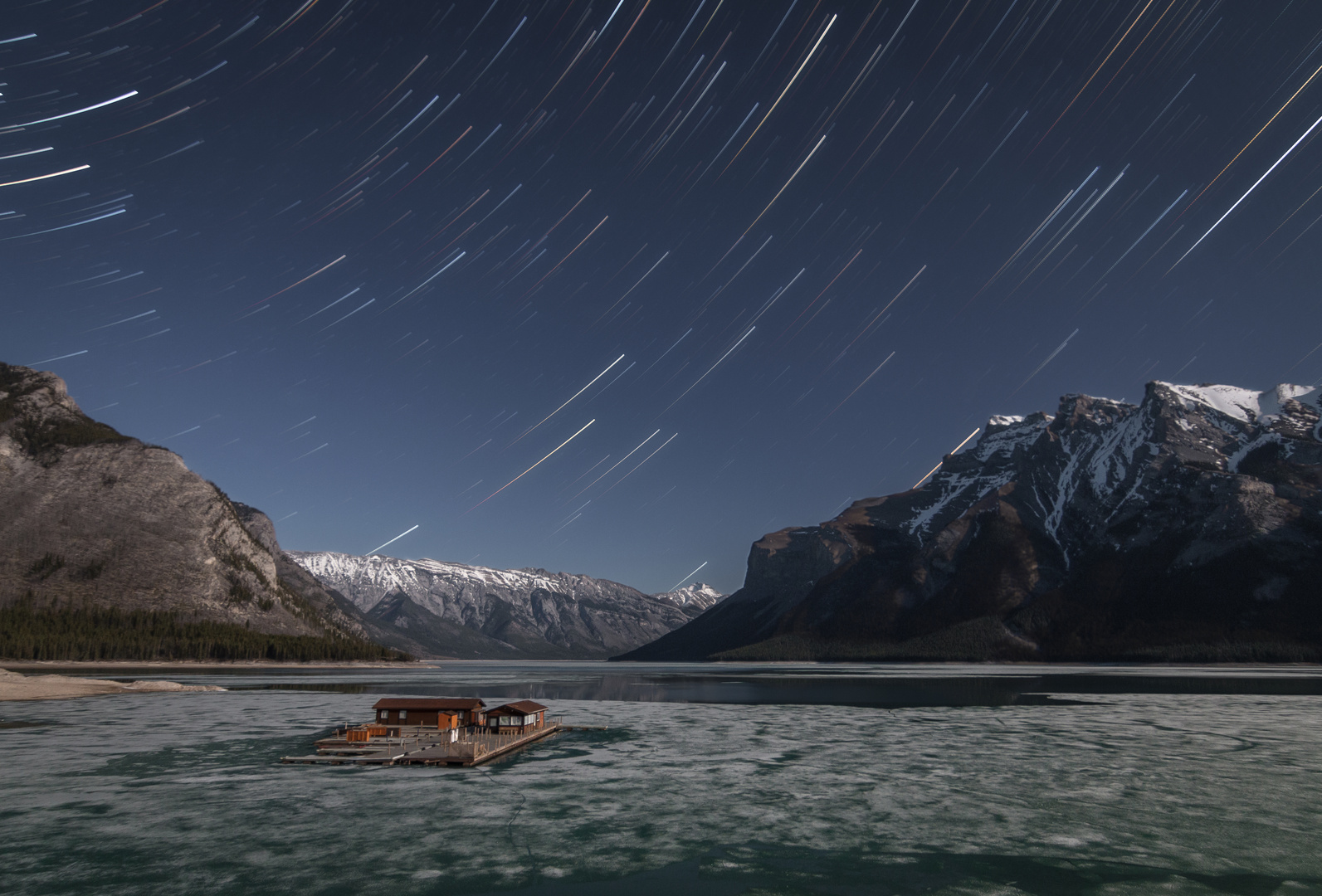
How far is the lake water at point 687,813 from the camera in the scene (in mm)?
20219

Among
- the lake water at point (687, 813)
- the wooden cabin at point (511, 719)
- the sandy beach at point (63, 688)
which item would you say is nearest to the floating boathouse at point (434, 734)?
the wooden cabin at point (511, 719)

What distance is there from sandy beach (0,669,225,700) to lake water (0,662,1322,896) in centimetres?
3335

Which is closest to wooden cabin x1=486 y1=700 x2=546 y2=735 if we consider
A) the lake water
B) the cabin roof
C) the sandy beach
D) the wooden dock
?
A: the wooden dock

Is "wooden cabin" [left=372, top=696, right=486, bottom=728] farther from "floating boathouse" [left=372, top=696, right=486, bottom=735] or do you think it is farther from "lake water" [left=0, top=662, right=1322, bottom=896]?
"lake water" [left=0, top=662, right=1322, bottom=896]

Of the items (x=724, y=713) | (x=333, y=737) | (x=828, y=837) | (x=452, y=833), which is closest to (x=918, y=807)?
(x=828, y=837)

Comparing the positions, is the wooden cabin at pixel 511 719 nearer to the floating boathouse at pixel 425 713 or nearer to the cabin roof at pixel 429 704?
the floating boathouse at pixel 425 713

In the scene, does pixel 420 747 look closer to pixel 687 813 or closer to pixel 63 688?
pixel 687 813

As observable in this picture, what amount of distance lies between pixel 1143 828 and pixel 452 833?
23.1 metres

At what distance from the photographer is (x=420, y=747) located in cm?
4712

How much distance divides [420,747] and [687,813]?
25361mm

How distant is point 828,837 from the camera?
80.3ft

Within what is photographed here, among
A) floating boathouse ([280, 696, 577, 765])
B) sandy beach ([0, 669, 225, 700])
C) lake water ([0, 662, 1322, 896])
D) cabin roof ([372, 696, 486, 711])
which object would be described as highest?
sandy beach ([0, 669, 225, 700])

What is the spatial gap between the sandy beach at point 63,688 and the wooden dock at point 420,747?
189ft

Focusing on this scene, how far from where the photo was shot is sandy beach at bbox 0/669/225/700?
275 ft
